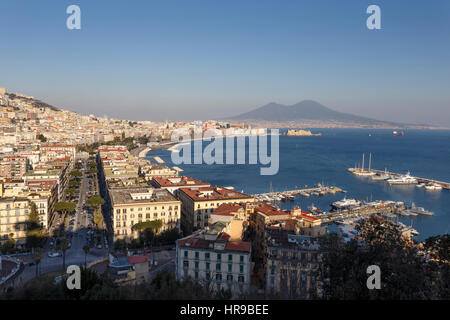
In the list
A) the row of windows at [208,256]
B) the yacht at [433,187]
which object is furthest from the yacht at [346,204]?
the row of windows at [208,256]

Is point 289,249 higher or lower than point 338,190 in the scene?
higher

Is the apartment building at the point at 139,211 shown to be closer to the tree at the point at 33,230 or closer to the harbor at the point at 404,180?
the tree at the point at 33,230

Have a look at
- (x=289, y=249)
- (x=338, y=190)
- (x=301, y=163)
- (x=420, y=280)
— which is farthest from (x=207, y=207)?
(x=301, y=163)

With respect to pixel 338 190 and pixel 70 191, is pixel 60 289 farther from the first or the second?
pixel 338 190

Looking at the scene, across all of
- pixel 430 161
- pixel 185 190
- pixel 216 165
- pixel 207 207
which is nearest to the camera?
pixel 207 207

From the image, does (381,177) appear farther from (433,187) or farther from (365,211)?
(365,211)

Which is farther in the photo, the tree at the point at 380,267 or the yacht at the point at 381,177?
the yacht at the point at 381,177
